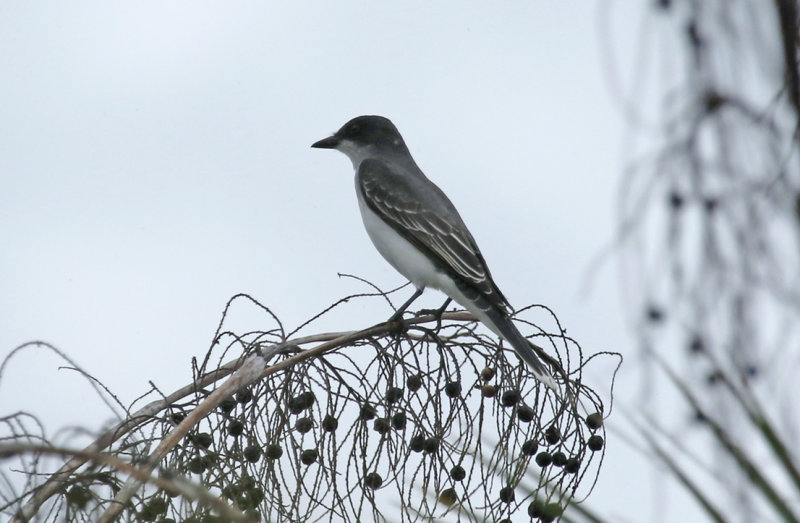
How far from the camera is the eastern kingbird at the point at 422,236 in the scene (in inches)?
271

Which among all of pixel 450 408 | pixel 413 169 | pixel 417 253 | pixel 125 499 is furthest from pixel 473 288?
pixel 125 499

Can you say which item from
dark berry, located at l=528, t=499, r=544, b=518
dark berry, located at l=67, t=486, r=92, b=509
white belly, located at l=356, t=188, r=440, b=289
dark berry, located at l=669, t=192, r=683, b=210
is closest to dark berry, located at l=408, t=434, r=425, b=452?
dark berry, located at l=528, t=499, r=544, b=518

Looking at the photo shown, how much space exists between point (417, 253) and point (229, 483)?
3.98 metres

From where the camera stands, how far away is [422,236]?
7.38m

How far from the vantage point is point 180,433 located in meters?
3.54

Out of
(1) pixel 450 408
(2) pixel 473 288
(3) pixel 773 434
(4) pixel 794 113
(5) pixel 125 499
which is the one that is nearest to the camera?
(4) pixel 794 113

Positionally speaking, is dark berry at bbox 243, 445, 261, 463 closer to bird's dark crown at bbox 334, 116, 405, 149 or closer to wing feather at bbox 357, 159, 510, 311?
wing feather at bbox 357, 159, 510, 311

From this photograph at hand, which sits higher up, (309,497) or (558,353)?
(558,353)

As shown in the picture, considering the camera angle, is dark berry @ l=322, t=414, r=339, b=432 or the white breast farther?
the white breast

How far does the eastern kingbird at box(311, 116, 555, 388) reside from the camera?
688 cm

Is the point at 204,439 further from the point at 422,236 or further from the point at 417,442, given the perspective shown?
the point at 422,236

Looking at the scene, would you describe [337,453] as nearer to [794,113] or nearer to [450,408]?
[450,408]

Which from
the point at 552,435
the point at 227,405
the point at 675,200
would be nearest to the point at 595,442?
the point at 552,435

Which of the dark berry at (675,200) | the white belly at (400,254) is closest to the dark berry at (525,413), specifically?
the dark berry at (675,200)
